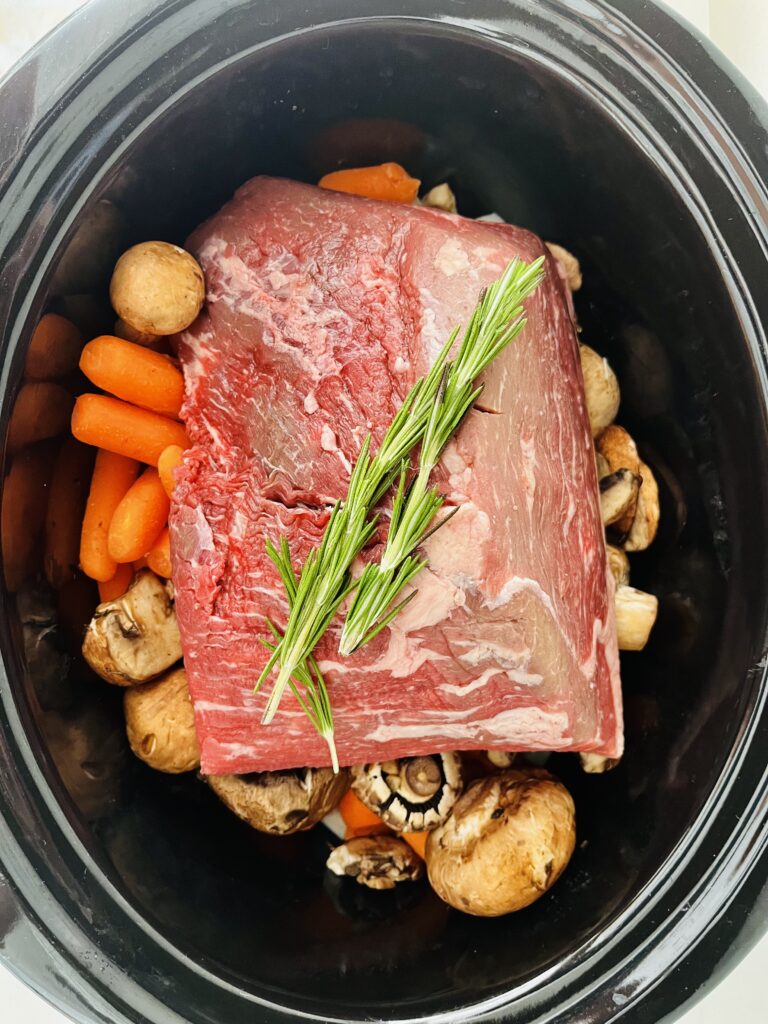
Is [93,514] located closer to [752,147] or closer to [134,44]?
[134,44]

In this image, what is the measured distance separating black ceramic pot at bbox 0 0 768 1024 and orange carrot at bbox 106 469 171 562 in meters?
0.12

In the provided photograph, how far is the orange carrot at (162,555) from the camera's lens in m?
1.62

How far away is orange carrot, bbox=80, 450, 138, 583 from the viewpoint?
158 centimetres

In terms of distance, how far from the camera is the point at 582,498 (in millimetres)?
1461

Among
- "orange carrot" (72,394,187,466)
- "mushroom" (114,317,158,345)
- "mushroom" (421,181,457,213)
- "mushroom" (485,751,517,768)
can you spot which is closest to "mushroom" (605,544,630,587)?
"mushroom" (485,751,517,768)

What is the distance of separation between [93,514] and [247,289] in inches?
20.2

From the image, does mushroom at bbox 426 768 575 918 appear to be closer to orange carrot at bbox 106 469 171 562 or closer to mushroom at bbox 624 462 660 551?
mushroom at bbox 624 462 660 551

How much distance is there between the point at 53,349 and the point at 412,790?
102 centimetres

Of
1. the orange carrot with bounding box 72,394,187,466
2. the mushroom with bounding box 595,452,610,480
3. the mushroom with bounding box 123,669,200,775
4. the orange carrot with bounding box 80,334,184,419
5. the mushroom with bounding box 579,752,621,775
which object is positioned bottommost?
the mushroom with bounding box 579,752,621,775

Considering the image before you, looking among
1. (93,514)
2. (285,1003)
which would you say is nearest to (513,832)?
(285,1003)

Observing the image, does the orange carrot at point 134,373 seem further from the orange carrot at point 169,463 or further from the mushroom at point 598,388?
A: the mushroom at point 598,388

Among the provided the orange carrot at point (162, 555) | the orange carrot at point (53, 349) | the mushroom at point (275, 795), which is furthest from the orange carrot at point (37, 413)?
the mushroom at point (275, 795)

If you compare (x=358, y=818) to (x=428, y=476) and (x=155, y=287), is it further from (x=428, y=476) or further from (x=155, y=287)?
(x=155, y=287)

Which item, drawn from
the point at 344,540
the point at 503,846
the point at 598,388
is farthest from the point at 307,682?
the point at 598,388
